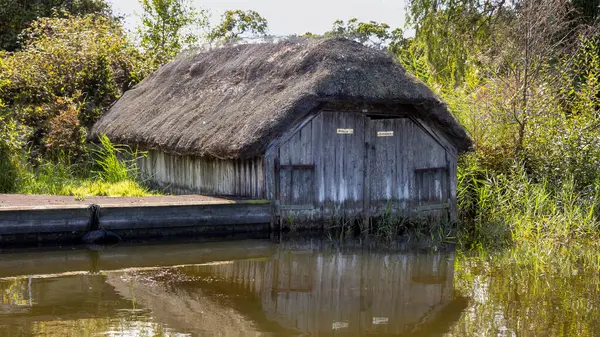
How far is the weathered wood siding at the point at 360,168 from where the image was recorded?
13047 mm

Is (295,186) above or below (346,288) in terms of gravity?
above

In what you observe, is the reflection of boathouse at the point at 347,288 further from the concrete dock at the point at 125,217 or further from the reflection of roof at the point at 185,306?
the concrete dock at the point at 125,217

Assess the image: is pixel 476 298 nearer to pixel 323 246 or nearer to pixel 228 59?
pixel 323 246

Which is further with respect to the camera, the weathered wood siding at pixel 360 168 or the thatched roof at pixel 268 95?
the weathered wood siding at pixel 360 168

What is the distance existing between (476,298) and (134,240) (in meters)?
5.58

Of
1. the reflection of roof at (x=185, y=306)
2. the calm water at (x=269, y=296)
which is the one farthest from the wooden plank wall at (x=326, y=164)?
the reflection of roof at (x=185, y=306)

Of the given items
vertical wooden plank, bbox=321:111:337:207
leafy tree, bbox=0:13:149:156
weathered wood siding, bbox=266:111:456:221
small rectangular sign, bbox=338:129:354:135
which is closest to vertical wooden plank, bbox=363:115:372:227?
weathered wood siding, bbox=266:111:456:221

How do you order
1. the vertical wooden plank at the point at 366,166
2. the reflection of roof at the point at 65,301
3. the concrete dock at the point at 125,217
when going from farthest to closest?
the vertical wooden plank at the point at 366,166 → the concrete dock at the point at 125,217 → the reflection of roof at the point at 65,301

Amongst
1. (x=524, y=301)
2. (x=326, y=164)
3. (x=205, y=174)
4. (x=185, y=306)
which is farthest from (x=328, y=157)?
(x=185, y=306)

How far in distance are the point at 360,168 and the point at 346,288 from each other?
15.6 ft

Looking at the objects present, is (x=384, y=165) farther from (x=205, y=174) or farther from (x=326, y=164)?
(x=205, y=174)

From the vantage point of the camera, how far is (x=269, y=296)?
28.3 feet

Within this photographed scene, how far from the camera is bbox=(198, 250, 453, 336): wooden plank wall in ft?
24.7

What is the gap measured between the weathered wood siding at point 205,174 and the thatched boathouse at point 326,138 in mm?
29
